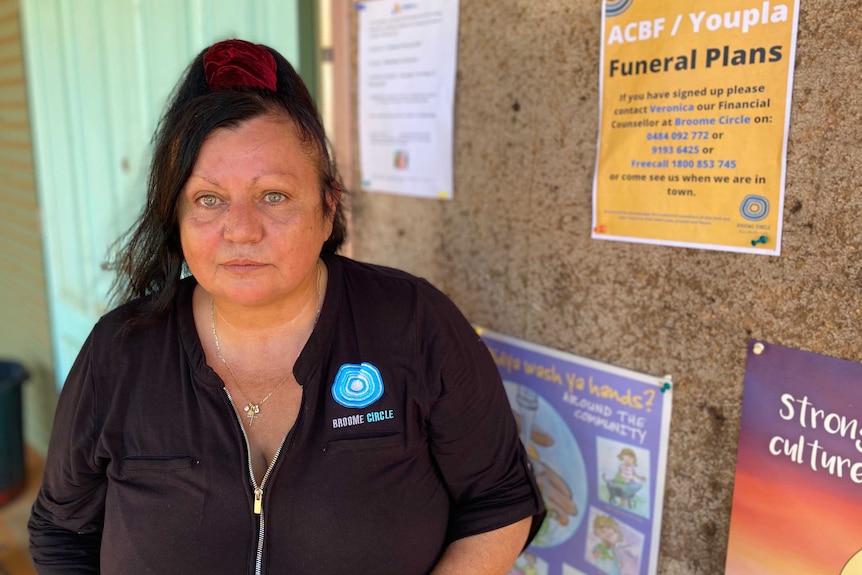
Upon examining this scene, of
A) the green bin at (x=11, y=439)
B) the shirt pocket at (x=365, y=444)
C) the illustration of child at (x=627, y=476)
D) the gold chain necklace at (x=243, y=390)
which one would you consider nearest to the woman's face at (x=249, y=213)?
the gold chain necklace at (x=243, y=390)

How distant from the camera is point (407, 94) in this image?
1894 millimetres

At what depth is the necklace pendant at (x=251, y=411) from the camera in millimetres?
Answer: 1350

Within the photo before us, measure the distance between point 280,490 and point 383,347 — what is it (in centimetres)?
34

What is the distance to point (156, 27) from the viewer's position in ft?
9.20

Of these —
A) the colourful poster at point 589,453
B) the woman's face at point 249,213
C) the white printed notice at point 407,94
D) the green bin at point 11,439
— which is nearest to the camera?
the woman's face at point 249,213

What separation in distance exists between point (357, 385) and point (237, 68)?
0.67 metres

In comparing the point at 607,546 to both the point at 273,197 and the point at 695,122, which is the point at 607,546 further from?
the point at 273,197

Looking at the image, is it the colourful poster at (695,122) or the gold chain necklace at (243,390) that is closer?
the colourful poster at (695,122)

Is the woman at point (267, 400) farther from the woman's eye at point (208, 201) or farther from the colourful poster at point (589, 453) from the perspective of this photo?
the colourful poster at point (589, 453)

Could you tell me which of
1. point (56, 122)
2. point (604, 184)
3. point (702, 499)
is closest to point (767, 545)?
point (702, 499)

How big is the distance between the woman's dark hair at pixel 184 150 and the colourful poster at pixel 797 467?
3.16 ft

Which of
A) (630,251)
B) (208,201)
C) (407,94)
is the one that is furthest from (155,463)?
(407,94)

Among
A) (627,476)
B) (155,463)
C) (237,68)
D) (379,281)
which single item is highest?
(237,68)

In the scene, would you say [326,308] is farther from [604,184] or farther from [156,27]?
[156,27]
